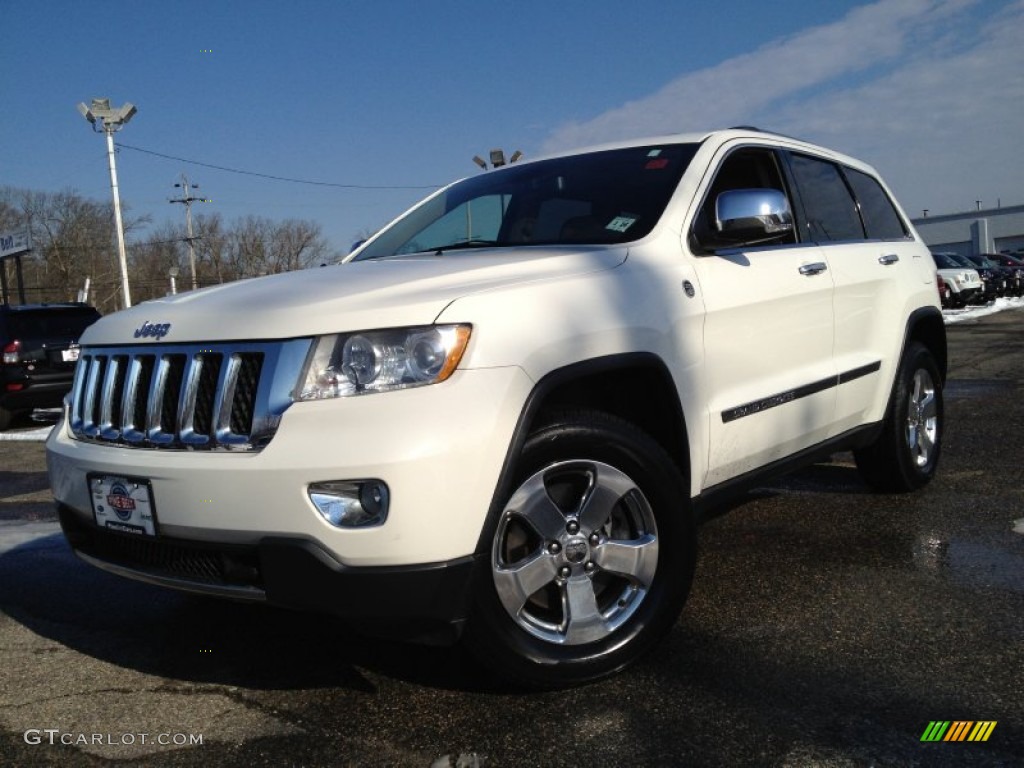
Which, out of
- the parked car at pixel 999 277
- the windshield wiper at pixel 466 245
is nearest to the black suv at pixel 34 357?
the windshield wiper at pixel 466 245

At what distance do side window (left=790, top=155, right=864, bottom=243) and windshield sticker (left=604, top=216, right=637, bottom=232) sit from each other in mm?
1143

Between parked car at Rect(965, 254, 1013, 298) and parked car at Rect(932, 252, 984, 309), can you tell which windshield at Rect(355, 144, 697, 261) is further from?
parked car at Rect(965, 254, 1013, 298)

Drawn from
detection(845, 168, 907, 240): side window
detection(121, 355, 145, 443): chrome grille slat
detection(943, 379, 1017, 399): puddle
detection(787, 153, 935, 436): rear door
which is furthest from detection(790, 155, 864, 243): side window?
detection(943, 379, 1017, 399): puddle

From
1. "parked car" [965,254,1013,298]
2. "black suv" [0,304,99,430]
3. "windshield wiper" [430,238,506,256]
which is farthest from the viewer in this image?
"parked car" [965,254,1013,298]

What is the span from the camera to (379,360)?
232 cm

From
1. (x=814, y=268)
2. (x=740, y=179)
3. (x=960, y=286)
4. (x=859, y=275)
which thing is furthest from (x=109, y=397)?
(x=960, y=286)

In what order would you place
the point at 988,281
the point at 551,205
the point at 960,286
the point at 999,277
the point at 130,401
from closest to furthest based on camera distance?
the point at 130,401 < the point at 551,205 < the point at 960,286 < the point at 988,281 < the point at 999,277

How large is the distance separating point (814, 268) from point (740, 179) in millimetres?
493

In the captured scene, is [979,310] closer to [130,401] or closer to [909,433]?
[909,433]

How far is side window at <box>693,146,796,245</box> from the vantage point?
329 centimetres

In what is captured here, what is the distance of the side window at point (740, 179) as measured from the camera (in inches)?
130

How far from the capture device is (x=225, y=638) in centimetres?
321

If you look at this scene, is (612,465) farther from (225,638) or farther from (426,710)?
(225,638)

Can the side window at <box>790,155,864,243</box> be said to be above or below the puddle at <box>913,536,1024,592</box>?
above
